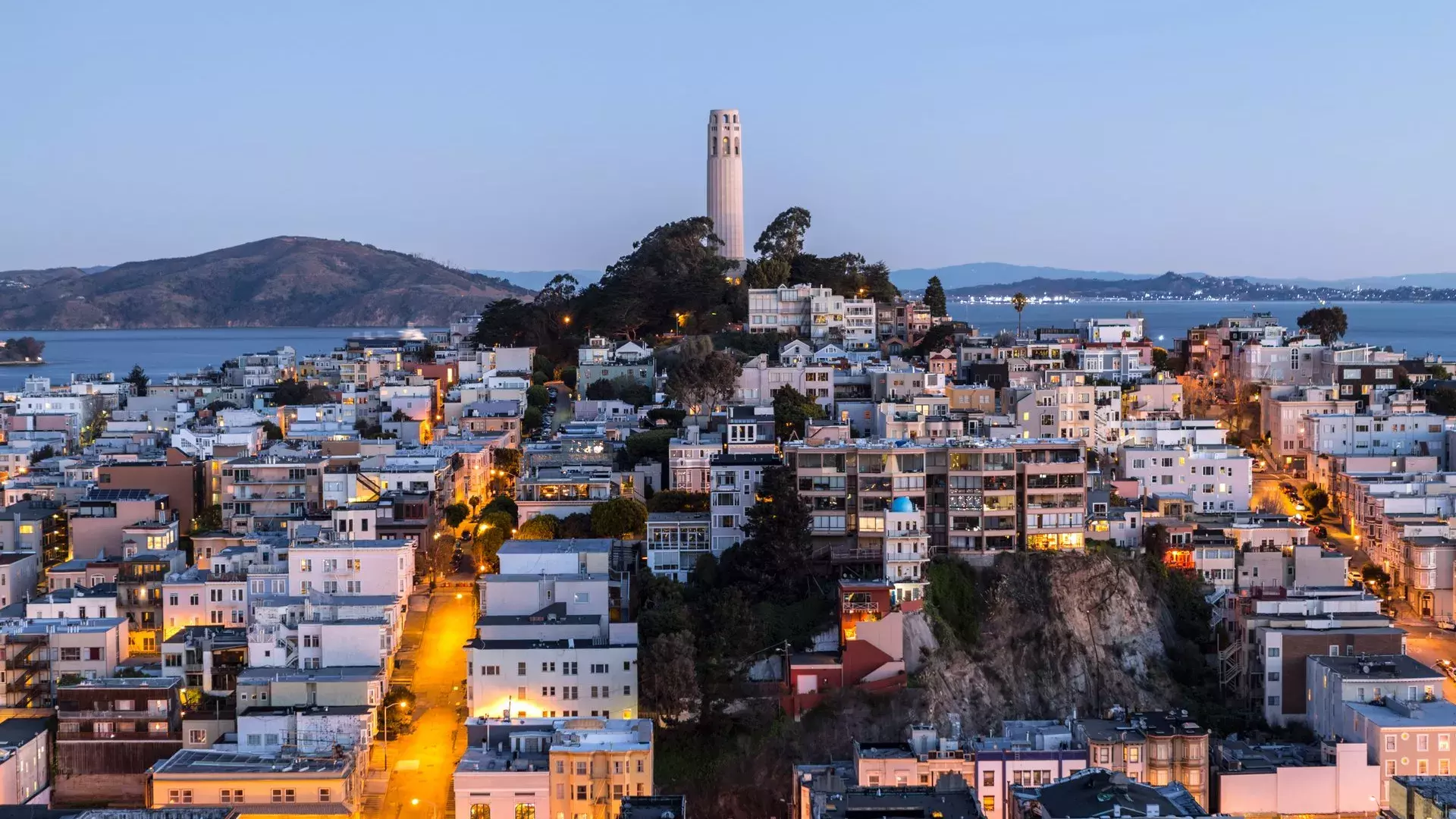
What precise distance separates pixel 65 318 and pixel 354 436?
132847mm

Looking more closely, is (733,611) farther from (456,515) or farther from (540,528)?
(456,515)

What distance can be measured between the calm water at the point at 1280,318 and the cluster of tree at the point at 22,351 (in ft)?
189

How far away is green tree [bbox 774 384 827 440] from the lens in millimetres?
28078

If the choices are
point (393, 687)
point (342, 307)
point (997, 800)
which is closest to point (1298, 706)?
point (997, 800)

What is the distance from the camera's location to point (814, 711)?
67.3ft

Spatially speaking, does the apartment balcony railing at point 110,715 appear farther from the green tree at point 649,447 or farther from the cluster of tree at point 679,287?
the cluster of tree at point 679,287

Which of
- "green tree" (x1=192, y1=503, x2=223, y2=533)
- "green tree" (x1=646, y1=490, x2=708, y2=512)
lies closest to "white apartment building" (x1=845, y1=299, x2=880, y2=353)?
"green tree" (x1=646, y1=490, x2=708, y2=512)

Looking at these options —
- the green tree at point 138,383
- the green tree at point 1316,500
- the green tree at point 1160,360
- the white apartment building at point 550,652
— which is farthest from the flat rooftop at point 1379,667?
the green tree at point 138,383

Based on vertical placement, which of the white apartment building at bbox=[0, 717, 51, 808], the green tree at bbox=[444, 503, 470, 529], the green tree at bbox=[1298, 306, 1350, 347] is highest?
the green tree at bbox=[1298, 306, 1350, 347]

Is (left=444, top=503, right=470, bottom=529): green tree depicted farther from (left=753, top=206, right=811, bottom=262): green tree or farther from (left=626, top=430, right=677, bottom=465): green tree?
(left=753, top=206, right=811, bottom=262): green tree

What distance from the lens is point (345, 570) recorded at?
75.7 feet

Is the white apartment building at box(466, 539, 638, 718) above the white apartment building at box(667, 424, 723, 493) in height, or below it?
below

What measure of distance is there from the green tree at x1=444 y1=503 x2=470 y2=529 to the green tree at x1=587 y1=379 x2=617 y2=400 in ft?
23.9

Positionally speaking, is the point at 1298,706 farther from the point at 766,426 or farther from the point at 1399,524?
the point at 766,426
